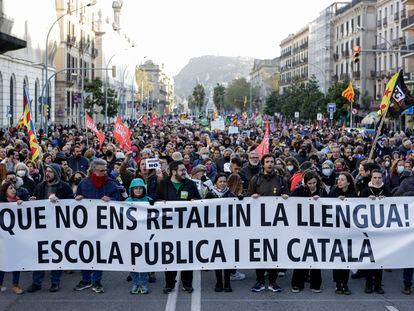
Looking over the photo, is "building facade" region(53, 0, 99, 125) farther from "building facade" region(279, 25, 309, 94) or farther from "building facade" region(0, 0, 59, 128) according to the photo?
"building facade" region(279, 25, 309, 94)

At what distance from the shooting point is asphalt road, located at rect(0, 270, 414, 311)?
8.66 metres

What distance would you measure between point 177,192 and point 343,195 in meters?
2.10

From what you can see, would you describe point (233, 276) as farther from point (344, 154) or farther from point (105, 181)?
point (344, 154)

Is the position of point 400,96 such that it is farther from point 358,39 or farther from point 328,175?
point 358,39

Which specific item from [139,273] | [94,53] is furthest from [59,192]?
[94,53]

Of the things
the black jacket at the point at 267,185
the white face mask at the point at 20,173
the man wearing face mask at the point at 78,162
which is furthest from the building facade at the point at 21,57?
the black jacket at the point at 267,185

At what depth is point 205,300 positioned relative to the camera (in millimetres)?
8984

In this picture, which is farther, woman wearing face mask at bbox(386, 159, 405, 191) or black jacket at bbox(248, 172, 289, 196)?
woman wearing face mask at bbox(386, 159, 405, 191)

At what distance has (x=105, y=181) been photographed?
9.55 metres

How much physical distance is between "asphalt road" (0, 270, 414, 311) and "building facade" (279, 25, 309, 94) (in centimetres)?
10046

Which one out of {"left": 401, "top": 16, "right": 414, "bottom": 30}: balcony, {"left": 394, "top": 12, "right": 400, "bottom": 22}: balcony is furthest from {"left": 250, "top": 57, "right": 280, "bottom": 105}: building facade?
{"left": 401, "top": 16, "right": 414, "bottom": 30}: balcony

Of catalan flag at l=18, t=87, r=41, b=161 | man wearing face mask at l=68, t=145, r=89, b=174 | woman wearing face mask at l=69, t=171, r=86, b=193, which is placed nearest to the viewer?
woman wearing face mask at l=69, t=171, r=86, b=193

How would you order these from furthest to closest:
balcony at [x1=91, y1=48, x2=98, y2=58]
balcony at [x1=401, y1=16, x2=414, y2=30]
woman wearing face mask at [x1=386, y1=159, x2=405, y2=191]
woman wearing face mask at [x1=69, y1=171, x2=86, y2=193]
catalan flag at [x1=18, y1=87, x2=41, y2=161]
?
1. balcony at [x1=91, y1=48, x2=98, y2=58]
2. balcony at [x1=401, y1=16, x2=414, y2=30]
3. catalan flag at [x1=18, y1=87, x2=41, y2=161]
4. woman wearing face mask at [x1=386, y1=159, x2=405, y2=191]
5. woman wearing face mask at [x1=69, y1=171, x2=86, y2=193]

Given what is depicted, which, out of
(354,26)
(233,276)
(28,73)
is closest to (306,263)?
(233,276)
